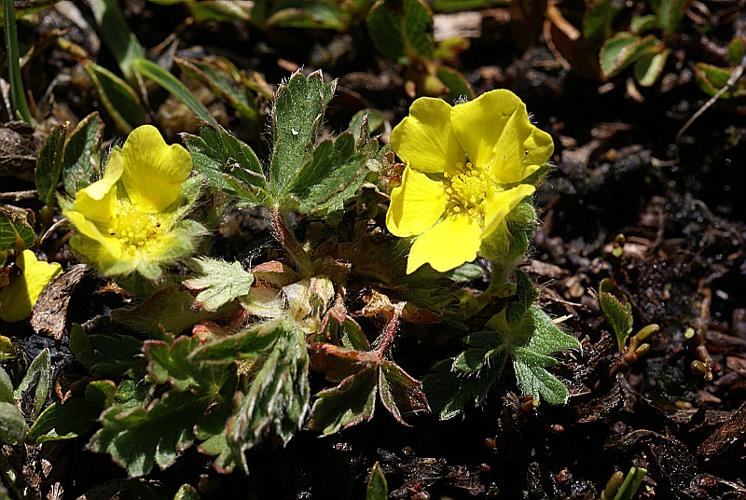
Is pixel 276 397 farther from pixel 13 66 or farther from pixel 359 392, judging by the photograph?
pixel 13 66

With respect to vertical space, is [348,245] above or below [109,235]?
below

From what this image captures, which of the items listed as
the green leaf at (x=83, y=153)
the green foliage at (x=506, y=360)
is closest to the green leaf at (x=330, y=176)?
the green foliage at (x=506, y=360)

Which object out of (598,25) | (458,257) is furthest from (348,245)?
(598,25)

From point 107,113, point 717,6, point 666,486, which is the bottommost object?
point 666,486

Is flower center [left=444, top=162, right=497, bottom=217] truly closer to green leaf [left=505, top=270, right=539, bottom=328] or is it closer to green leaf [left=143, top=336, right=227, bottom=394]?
green leaf [left=505, top=270, right=539, bottom=328]

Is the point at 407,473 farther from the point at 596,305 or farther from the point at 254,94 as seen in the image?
the point at 254,94

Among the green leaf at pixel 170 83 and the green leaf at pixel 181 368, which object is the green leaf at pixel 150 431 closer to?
the green leaf at pixel 181 368

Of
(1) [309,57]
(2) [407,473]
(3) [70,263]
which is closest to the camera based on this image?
(2) [407,473]

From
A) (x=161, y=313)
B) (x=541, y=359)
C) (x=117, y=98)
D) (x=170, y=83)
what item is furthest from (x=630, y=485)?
(x=117, y=98)

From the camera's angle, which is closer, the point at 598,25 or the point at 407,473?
the point at 407,473
